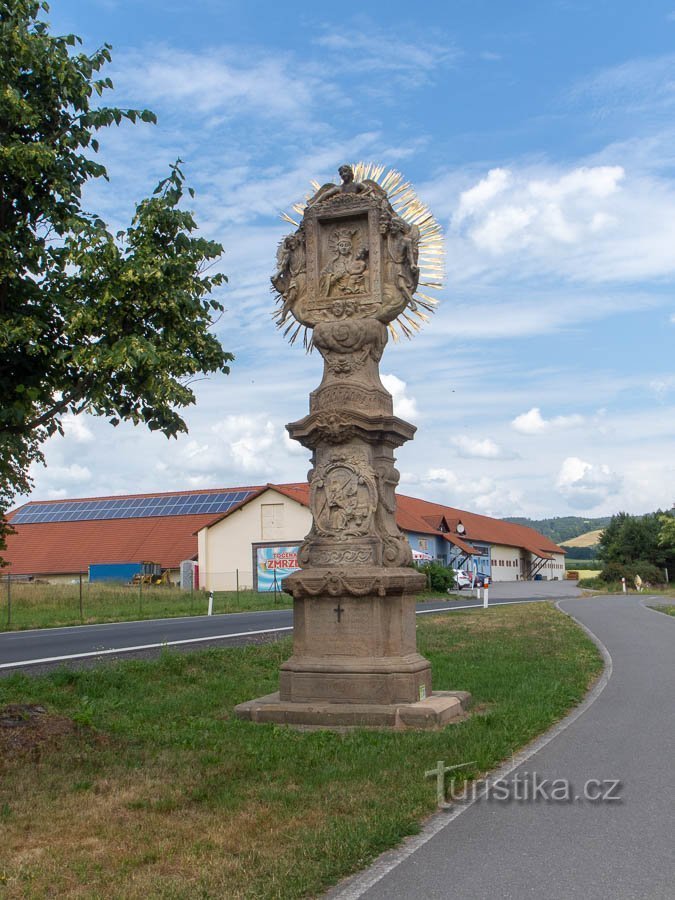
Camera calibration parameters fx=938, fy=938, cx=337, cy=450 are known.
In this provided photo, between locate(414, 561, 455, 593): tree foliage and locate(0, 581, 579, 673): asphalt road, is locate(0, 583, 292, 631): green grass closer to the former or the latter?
locate(0, 581, 579, 673): asphalt road

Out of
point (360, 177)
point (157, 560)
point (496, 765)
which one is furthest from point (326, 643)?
point (157, 560)

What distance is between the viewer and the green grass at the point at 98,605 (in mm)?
26830

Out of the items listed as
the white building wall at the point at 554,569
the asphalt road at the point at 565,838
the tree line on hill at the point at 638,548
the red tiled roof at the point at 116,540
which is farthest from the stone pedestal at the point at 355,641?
the white building wall at the point at 554,569

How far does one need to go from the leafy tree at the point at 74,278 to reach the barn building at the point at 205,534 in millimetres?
39027

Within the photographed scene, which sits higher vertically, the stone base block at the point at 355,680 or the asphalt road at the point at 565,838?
the stone base block at the point at 355,680

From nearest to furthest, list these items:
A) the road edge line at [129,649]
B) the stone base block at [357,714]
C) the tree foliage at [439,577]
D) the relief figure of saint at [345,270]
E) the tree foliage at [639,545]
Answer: the stone base block at [357,714] → the relief figure of saint at [345,270] → the road edge line at [129,649] → the tree foliage at [439,577] → the tree foliage at [639,545]

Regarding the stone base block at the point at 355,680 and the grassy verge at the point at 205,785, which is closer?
A: the grassy verge at the point at 205,785

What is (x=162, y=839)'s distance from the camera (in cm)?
509

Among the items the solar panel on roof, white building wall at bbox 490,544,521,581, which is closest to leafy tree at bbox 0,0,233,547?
the solar panel on roof

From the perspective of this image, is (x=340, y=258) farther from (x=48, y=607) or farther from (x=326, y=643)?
(x=48, y=607)

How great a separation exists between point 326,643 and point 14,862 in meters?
4.69

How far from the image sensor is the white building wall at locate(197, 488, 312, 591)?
48969 millimetres

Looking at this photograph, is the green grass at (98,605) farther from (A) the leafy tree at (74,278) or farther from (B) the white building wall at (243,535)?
(A) the leafy tree at (74,278)

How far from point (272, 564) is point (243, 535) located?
2.51 m
